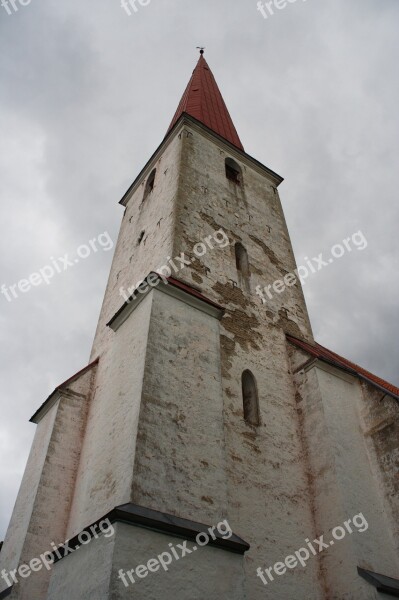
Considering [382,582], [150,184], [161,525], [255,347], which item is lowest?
[382,582]

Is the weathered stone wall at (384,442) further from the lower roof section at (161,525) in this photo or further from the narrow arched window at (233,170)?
the narrow arched window at (233,170)

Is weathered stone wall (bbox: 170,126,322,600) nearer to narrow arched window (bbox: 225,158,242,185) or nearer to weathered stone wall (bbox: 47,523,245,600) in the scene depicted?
narrow arched window (bbox: 225,158,242,185)

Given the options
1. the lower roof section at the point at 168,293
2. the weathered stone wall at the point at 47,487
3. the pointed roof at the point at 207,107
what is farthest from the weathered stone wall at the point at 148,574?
the pointed roof at the point at 207,107

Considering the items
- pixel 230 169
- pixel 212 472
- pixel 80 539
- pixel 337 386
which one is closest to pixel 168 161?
pixel 230 169

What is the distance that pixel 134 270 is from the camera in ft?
39.6

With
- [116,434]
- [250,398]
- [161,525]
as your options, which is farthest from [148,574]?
[250,398]
